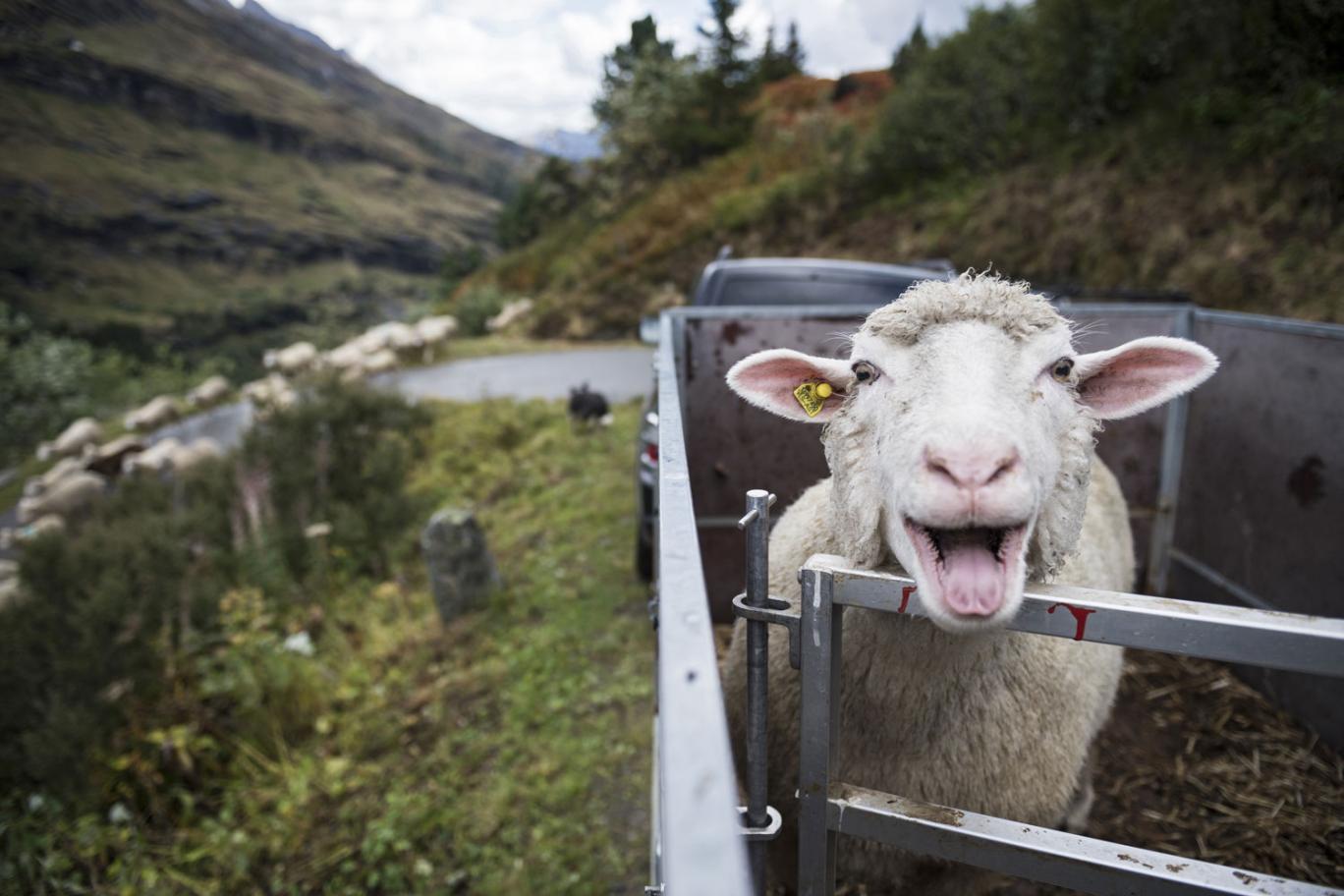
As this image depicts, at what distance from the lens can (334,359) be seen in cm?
1347

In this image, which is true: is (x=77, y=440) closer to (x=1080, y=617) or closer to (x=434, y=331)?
(x=434, y=331)

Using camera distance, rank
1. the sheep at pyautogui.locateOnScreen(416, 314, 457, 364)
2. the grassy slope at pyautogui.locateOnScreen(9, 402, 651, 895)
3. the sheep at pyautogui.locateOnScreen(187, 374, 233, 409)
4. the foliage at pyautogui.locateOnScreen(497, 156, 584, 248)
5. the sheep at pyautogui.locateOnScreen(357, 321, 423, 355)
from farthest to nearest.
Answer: the foliage at pyautogui.locateOnScreen(497, 156, 584, 248) < the sheep at pyautogui.locateOnScreen(416, 314, 457, 364) < the sheep at pyautogui.locateOnScreen(357, 321, 423, 355) < the sheep at pyautogui.locateOnScreen(187, 374, 233, 409) < the grassy slope at pyautogui.locateOnScreen(9, 402, 651, 895)

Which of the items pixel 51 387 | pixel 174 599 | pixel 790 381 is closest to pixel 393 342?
pixel 51 387

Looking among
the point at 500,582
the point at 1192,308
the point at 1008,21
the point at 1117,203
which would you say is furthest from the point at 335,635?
the point at 1008,21

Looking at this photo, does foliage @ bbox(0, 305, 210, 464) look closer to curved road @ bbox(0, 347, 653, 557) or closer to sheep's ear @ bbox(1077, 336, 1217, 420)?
curved road @ bbox(0, 347, 653, 557)

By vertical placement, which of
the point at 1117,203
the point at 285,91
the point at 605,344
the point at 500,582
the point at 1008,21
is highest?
the point at 285,91

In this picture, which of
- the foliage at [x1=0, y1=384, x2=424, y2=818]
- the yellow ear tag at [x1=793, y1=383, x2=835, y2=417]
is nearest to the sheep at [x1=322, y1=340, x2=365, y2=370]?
the foliage at [x1=0, y1=384, x2=424, y2=818]

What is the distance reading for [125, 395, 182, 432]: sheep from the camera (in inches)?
504

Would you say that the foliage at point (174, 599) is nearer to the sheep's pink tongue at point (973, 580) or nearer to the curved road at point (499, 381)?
the curved road at point (499, 381)

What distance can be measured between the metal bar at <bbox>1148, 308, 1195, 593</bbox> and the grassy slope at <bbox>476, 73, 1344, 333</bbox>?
12.5 ft

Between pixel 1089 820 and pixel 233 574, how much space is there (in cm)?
619

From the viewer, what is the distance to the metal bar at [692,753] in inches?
21.3

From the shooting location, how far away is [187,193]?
81.1m

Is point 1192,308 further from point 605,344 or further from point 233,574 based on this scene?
point 605,344
